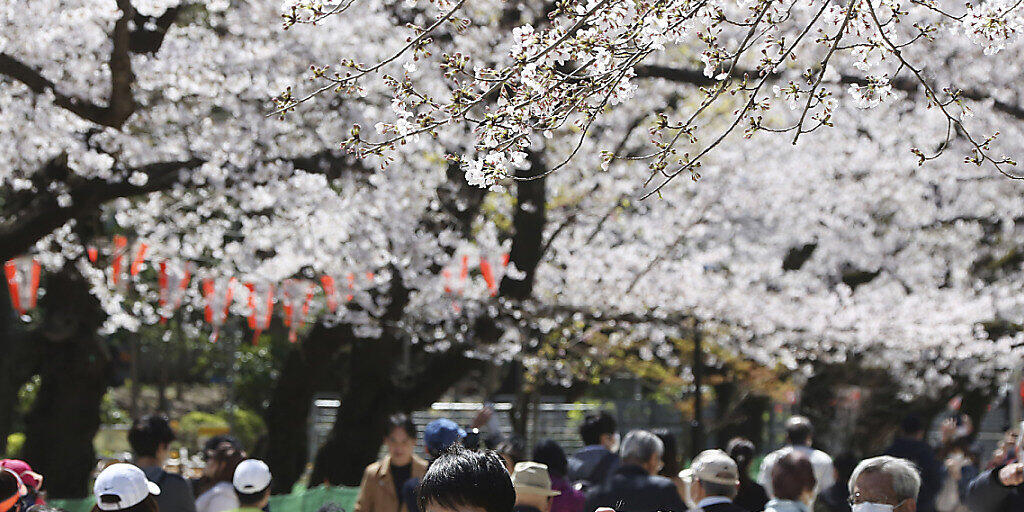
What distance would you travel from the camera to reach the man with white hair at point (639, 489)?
5.82 meters

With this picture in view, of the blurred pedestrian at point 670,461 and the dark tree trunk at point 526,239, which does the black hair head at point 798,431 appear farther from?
the dark tree trunk at point 526,239

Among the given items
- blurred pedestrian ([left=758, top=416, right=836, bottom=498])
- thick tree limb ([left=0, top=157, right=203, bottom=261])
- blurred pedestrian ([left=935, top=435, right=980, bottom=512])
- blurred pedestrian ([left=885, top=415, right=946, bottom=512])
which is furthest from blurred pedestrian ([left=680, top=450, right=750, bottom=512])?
thick tree limb ([left=0, top=157, right=203, bottom=261])

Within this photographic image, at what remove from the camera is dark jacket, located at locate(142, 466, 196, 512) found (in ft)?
18.2

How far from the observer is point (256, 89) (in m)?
9.60

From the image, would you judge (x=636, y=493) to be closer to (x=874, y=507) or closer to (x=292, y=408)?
(x=874, y=507)

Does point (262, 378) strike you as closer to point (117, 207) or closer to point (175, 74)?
point (117, 207)

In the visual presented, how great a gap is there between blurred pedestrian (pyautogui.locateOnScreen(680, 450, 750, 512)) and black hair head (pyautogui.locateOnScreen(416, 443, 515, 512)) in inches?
96.7

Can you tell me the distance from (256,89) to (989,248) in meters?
13.4

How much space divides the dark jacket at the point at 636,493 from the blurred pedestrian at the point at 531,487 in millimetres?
898

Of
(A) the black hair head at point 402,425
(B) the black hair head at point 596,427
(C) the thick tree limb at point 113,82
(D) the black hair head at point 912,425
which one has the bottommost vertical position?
(A) the black hair head at point 402,425

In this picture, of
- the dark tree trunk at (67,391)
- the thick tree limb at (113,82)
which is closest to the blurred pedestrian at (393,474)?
the thick tree limb at (113,82)

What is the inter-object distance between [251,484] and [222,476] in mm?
1261

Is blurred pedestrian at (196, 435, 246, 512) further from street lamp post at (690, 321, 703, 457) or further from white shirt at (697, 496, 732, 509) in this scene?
street lamp post at (690, 321, 703, 457)

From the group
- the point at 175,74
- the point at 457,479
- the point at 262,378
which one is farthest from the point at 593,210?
the point at 262,378
